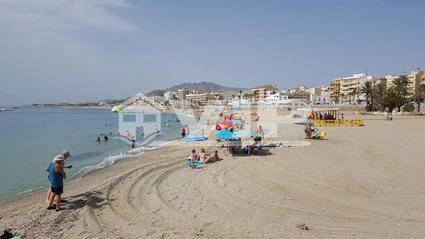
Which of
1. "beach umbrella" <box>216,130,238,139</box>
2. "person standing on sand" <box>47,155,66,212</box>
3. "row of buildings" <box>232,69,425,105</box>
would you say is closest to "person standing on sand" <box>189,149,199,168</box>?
"beach umbrella" <box>216,130,238,139</box>

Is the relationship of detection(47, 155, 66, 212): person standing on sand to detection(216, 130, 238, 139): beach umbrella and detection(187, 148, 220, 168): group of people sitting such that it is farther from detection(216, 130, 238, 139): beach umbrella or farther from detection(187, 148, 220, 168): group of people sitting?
detection(216, 130, 238, 139): beach umbrella

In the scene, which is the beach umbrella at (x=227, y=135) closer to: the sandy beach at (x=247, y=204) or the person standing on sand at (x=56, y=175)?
the sandy beach at (x=247, y=204)

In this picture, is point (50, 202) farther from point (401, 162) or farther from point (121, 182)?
point (401, 162)

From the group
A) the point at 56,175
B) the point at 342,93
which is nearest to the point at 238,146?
the point at 56,175

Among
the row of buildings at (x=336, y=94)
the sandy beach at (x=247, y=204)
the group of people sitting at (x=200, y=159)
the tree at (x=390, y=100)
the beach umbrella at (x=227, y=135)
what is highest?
the row of buildings at (x=336, y=94)

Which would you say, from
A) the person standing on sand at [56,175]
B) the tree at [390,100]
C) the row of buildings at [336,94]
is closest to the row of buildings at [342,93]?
the row of buildings at [336,94]

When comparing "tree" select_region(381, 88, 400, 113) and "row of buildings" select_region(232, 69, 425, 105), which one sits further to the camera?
"row of buildings" select_region(232, 69, 425, 105)

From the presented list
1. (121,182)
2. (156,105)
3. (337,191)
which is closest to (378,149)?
(337,191)

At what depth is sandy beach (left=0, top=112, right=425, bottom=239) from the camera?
653cm

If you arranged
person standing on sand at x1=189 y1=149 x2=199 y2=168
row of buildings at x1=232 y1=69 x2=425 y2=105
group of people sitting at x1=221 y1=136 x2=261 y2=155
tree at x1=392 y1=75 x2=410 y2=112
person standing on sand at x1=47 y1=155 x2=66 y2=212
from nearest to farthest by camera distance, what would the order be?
person standing on sand at x1=47 y1=155 x2=66 y2=212
person standing on sand at x1=189 y1=149 x2=199 y2=168
group of people sitting at x1=221 y1=136 x2=261 y2=155
tree at x1=392 y1=75 x2=410 y2=112
row of buildings at x1=232 y1=69 x2=425 y2=105

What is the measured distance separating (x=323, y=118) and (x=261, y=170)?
26633mm

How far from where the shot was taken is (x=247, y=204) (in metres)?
8.07

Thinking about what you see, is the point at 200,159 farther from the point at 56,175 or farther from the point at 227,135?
the point at 56,175

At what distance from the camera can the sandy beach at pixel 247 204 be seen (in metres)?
6.53
